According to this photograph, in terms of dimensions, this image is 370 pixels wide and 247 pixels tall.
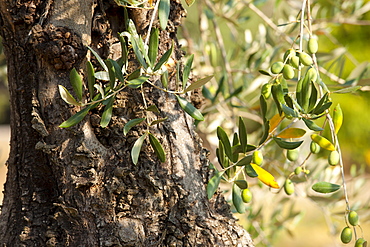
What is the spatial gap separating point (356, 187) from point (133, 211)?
118 centimetres

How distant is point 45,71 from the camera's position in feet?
2.38

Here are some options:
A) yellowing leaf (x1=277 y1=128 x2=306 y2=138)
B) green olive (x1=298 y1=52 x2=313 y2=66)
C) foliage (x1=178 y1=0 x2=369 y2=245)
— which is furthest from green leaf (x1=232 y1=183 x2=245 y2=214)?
green olive (x1=298 y1=52 x2=313 y2=66)

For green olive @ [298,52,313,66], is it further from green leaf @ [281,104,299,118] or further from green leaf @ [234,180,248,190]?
green leaf @ [234,180,248,190]

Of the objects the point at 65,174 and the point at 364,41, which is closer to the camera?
the point at 65,174

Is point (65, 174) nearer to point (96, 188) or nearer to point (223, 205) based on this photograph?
point (96, 188)

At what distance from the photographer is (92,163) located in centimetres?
71

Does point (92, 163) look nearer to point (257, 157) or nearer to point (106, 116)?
point (106, 116)

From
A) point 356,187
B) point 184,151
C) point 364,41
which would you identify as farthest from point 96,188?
point 364,41

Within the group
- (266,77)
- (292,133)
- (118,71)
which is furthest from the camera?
(266,77)

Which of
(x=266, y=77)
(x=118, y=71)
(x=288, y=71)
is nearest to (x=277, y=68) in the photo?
(x=288, y=71)

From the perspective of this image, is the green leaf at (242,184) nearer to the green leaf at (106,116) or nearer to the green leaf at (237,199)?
the green leaf at (237,199)

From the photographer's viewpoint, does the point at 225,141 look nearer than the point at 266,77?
Yes

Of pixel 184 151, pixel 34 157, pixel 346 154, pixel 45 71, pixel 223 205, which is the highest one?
pixel 45 71

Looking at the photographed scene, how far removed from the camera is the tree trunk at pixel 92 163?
0.70 metres
